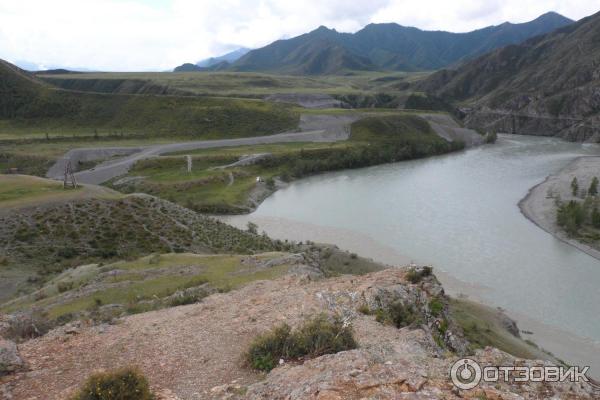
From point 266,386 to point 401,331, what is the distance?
→ 475 cm

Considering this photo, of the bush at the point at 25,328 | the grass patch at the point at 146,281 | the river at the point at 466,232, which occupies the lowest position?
the river at the point at 466,232

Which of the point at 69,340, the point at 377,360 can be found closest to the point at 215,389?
the point at 377,360

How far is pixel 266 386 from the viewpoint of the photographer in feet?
30.8

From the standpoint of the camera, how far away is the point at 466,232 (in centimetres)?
4538

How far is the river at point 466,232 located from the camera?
30.2m

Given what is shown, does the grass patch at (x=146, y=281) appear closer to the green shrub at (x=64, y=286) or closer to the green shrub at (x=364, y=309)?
the green shrub at (x=64, y=286)

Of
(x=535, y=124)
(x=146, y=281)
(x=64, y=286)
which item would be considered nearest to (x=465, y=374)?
(x=146, y=281)

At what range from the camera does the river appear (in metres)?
30.2

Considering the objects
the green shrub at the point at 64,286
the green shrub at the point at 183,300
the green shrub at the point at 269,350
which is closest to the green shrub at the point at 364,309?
the green shrub at the point at 269,350

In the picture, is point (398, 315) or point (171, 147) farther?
point (171, 147)

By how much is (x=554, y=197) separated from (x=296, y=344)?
5654 cm

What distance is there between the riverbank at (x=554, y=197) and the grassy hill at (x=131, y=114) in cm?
5370

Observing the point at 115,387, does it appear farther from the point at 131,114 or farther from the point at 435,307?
the point at 131,114

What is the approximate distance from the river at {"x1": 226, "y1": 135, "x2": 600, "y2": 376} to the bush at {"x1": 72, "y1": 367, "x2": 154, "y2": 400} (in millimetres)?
23841
